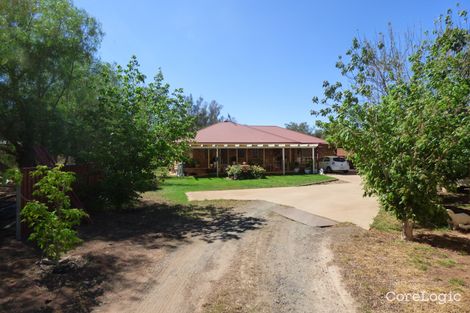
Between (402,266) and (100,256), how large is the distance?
514cm

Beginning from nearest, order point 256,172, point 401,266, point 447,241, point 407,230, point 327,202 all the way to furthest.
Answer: point 401,266
point 407,230
point 447,241
point 327,202
point 256,172

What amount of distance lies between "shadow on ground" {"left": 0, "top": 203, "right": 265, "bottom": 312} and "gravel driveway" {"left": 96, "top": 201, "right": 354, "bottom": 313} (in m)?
0.42

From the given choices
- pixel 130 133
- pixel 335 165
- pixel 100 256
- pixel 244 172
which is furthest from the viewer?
pixel 335 165

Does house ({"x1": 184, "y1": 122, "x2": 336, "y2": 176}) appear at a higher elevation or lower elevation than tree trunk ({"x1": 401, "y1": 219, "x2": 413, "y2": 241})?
higher

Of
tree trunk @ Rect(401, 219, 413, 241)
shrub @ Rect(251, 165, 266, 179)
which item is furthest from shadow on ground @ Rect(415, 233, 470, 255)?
shrub @ Rect(251, 165, 266, 179)

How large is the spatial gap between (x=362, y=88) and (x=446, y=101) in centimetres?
204

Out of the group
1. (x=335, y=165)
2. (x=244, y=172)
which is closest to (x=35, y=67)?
(x=244, y=172)

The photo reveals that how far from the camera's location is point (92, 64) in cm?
1257

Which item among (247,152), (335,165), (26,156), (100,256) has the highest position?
(247,152)

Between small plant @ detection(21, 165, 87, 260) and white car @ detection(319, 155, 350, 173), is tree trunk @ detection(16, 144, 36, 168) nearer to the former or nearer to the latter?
small plant @ detection(21, 165, 87, 260)

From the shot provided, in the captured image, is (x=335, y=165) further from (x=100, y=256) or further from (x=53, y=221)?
(x=53, y=221)

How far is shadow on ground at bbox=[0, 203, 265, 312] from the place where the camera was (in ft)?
14.1

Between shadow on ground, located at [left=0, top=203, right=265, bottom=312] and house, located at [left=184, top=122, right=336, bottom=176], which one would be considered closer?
shadow on ground, located at [left=0, top=203, right=265, bottom=312]

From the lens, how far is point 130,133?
9.95m
